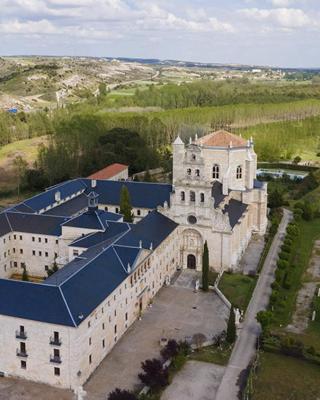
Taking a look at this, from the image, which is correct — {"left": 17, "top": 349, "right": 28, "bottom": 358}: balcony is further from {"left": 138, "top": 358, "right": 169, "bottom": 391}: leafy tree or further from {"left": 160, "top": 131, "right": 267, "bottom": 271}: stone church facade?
{"left": 160, "top": 131, "right": 267, "bottom": 271}: stone church facade

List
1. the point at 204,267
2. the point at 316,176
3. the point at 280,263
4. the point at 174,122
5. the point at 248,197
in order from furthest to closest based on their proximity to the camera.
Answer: the point at 174,122, the point at 316,176, the point at 248,197, the point at 280,263, the point at 204,267

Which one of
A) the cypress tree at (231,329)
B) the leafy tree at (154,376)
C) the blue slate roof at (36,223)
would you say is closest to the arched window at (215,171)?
the blue slate roof at (36,223)

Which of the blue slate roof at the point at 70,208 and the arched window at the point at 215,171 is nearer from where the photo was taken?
the blue slate roof at the point at 70,208

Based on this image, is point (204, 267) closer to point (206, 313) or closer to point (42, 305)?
point (206, 313)

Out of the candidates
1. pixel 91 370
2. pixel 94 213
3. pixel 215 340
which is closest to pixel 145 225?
pixel 94 213

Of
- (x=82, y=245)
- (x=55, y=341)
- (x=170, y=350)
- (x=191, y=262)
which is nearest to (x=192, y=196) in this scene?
(x=191, y=262)

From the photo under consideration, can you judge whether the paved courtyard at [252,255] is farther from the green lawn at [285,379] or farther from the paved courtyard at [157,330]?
the green lawn at [285,379]

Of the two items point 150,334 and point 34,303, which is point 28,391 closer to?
point 34,303
